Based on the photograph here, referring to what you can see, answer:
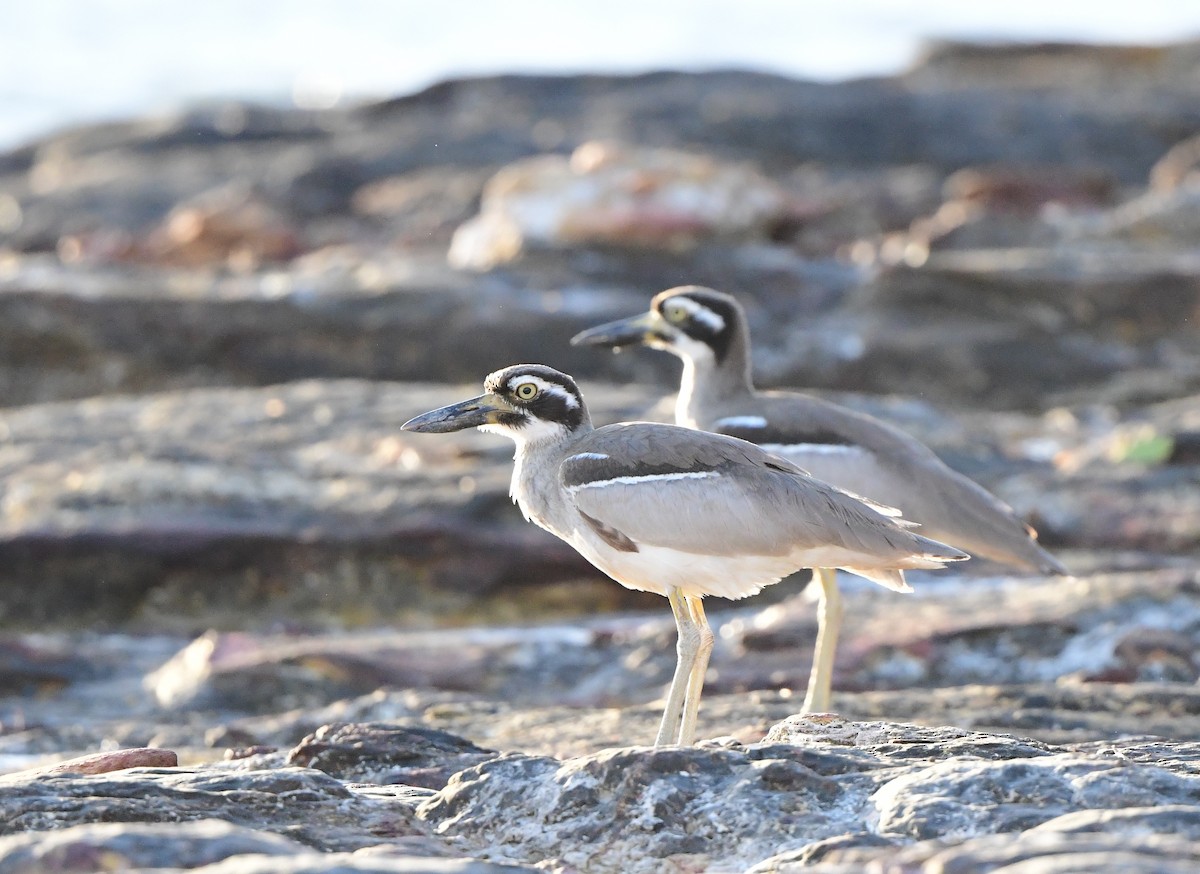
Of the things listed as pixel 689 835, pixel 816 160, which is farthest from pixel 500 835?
pixel 816 160

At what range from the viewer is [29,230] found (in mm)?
23047

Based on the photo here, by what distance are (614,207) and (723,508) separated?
10.7 meters

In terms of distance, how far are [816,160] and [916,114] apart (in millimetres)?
2137

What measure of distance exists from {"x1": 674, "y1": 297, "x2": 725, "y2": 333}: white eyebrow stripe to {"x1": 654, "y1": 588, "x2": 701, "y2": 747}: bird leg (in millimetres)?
2412

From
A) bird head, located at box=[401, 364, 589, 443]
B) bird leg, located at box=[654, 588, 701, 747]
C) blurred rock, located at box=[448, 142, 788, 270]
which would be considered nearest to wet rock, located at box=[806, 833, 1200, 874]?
bird leg, located at box=[654, 588, 701, 747]

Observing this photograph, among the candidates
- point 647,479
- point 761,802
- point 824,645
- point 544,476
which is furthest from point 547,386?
point 761,802

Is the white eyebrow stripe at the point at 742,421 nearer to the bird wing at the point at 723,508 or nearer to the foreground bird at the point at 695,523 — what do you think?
the foreground bird at the point at 695,523

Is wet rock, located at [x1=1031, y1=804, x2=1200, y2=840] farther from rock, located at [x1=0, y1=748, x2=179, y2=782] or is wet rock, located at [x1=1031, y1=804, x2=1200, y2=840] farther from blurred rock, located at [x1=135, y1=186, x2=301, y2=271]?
blurred rock, located at [x1=135, y1=186, x2=301, y2=271]

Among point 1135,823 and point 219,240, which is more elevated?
point 1135,823

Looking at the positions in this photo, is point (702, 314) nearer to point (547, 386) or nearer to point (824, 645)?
point (824, 645)

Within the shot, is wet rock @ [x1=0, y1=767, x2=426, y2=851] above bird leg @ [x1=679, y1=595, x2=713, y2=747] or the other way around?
above

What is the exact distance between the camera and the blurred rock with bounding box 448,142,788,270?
1597 centimetres

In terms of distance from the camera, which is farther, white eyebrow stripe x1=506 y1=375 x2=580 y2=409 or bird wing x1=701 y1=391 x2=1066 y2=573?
bird wing x1=701 y1=391 x2=1066 y2=573

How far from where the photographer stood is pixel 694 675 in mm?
5703
